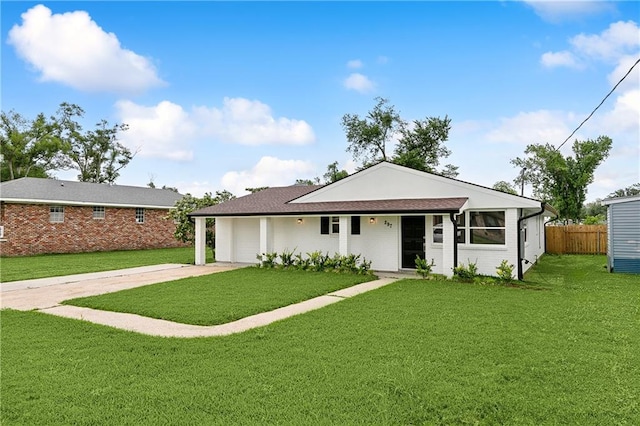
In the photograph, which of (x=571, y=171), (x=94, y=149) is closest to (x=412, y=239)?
(x=571, y=171)

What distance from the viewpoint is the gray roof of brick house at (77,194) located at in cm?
1994

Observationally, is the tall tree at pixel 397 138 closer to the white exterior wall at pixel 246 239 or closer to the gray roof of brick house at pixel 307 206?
the gray roof of brick house at pixel 307 206

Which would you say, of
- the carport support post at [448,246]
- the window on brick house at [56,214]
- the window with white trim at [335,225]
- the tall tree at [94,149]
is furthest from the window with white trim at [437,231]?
the tall tree at [94,149]

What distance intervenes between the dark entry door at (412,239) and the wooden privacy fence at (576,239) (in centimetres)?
1234

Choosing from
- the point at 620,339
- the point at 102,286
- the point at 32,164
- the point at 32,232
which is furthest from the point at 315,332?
the point at 32,164

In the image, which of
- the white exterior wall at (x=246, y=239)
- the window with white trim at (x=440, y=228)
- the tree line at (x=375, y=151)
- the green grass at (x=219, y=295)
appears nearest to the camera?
the green grass at (x=219, y=295)

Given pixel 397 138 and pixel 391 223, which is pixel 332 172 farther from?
pixel 391 223

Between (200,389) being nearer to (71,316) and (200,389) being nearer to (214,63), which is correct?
(71,316)

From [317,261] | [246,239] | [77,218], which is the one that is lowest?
[317,261]

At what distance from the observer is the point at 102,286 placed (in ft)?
35.0

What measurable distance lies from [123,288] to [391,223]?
8.62m

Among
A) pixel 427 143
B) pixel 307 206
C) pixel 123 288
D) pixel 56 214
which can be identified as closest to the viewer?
pixel 123 288

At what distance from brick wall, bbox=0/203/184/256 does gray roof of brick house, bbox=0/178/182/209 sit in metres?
0.46

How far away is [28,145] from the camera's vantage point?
36.2 meters
